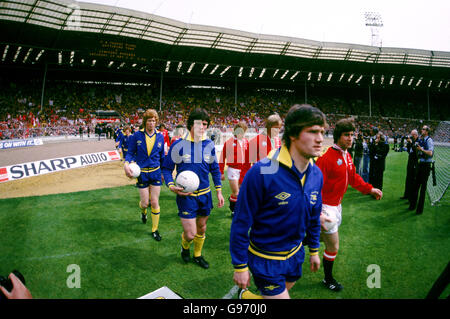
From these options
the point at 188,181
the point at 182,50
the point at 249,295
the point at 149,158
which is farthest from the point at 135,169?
the point at 182,50

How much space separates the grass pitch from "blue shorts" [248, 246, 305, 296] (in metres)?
1.60

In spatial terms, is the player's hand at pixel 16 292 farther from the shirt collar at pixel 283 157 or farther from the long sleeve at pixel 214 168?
the long sleeve at pixel 214 168

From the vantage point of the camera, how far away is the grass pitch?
12.5 feet

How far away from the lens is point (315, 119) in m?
2.15

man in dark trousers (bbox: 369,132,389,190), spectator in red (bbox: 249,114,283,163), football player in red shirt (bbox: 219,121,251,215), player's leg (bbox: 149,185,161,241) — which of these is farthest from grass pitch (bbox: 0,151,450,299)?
spectator in red (bbox: 249,114,283,163)

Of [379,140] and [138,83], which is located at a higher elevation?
[138,83]

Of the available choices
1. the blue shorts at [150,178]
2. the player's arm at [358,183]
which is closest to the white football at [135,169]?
the blue shorts at [150,178]

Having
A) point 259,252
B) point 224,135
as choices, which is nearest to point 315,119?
point 259,252

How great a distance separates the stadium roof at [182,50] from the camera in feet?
74.3

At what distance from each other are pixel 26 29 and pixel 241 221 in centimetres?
2983

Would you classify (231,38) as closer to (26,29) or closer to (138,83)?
(138,83)

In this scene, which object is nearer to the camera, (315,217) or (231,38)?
(315,217)

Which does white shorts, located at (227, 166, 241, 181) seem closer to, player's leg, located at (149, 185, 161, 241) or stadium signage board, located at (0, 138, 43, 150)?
player's leg, located at (149, 185, 161, 241)

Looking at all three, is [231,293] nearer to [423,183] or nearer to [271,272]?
[271,272]
